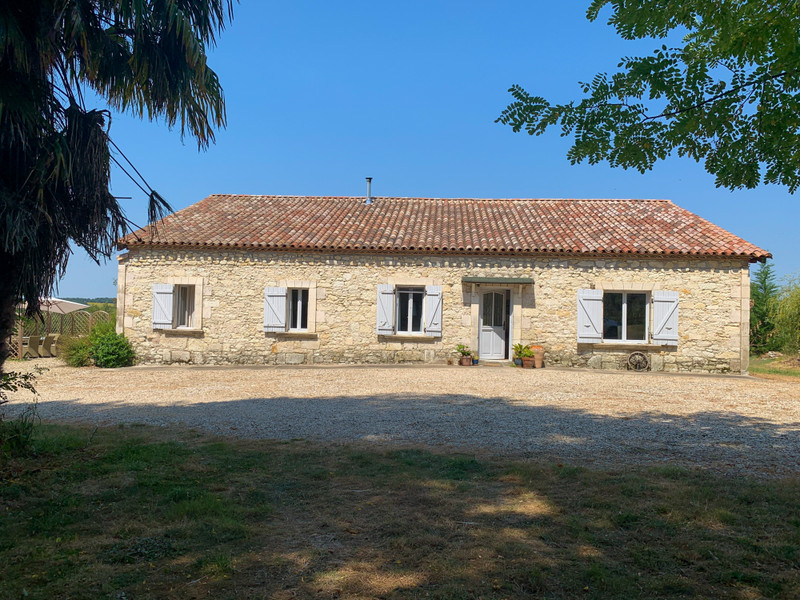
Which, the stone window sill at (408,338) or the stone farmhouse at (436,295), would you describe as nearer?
the stone farmhouse at (436,295)

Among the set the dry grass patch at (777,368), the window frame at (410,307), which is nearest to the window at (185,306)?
the window frame at (410,307)

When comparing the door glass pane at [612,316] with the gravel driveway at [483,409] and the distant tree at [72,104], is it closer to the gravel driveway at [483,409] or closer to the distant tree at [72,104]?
the gravel driveway at [483,409]

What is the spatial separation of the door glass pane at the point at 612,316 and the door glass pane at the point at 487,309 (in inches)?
109

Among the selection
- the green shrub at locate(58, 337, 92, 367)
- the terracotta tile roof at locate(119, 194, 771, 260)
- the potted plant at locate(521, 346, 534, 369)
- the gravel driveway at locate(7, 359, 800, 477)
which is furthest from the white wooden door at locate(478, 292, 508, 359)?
the green shrub at locate(58, 337, 92, 367)

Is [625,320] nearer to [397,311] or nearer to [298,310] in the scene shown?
[397,311]

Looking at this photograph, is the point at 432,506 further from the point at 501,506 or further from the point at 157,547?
the point at 157,547

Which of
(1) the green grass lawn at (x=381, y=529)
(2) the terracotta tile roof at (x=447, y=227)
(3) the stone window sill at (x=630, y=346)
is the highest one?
(2) the terracotta tile roof at (x=447, y=227)

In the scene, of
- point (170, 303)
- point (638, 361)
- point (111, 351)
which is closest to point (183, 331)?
point (170, 303)

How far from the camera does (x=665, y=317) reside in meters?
13.4

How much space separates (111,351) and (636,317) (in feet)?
41.9

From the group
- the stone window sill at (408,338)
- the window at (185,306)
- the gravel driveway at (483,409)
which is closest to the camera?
the gravel driveway at (483,409)

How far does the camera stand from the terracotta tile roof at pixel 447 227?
13852 mm

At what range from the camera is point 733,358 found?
43.9 feet

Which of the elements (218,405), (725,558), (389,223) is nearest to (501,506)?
(725,558)
